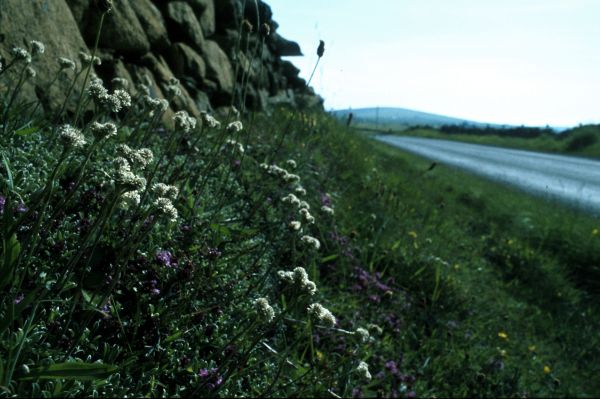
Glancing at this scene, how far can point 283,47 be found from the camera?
46.1 feet

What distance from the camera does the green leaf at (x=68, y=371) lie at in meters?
1.70

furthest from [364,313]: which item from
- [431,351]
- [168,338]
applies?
[168,338]

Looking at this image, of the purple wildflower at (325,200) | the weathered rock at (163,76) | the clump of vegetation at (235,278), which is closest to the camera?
the clump of vegetation at (235,278)

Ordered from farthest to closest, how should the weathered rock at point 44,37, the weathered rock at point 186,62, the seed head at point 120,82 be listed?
the weathered rock at point 186,62
the weathered rock at point 44,37
the seed head at point 120,82

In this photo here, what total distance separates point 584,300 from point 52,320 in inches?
286

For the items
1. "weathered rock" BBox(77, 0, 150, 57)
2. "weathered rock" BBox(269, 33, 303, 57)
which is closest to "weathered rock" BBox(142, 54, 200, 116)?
"weathered rock" BBox(77, 0, 150, 57)

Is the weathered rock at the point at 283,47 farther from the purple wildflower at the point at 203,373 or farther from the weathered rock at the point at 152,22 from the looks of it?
the purple wildflower at the point at 203,373

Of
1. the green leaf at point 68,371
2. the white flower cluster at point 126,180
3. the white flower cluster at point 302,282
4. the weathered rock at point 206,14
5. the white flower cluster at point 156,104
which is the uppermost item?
the weathered rock at point 206,14

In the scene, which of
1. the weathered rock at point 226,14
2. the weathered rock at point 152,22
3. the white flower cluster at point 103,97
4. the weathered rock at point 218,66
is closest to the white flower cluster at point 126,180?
the white flower cluster at point 103,97

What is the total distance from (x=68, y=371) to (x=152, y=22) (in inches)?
199

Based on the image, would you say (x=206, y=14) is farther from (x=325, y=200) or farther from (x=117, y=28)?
(x=325, y=200)

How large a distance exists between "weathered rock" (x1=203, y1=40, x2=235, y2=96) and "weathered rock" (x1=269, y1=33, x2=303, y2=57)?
5.12m

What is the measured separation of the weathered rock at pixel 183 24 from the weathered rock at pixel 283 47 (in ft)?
20.1

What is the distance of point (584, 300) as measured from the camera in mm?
7105
